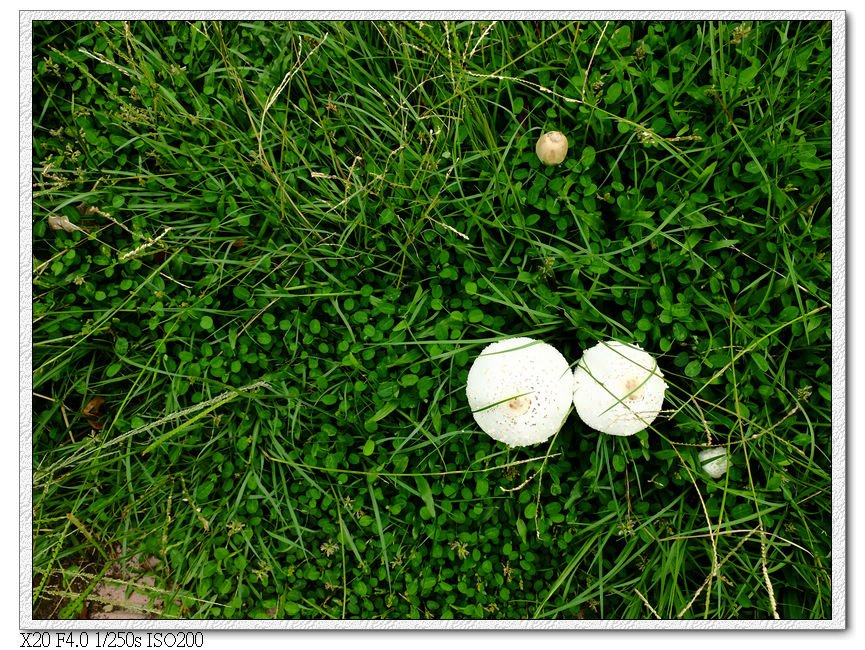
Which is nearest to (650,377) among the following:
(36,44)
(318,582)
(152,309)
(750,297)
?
(750,297)

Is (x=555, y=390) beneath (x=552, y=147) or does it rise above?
beneath

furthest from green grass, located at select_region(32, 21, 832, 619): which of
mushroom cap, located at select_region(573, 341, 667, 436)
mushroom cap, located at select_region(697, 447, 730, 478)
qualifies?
mushroom cap, located at select_region(573, 341, 667, 436)

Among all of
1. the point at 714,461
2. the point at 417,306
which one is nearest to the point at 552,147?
the point at 417,306

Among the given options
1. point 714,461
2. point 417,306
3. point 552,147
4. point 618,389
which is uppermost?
point 552,147

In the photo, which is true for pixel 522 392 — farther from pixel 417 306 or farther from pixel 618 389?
pixel 417 306

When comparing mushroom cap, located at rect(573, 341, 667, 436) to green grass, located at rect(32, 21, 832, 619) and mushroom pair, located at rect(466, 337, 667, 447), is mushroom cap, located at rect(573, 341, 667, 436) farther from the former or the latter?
green grass, located at rect(32, 21, 832, 619)
